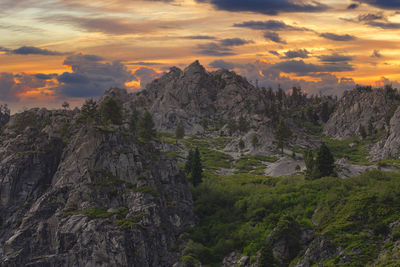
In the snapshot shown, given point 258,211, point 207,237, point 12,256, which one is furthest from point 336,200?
point 12,256

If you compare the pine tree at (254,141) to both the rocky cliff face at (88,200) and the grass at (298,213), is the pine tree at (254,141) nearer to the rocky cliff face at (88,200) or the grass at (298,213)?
the grass at (298,213)

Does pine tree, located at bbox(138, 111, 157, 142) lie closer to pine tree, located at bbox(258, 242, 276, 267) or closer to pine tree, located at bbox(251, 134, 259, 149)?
pine tree, located at bbox(251, 134, 259, 149)

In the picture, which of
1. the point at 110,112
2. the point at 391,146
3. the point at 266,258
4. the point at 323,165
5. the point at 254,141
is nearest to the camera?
the point at 266,258

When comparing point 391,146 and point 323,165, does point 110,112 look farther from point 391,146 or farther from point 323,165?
point 391,146

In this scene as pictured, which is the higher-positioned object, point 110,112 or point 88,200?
point 110,112

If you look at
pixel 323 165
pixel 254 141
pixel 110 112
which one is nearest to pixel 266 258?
pixel 323 165

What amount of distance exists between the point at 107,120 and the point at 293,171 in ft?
209

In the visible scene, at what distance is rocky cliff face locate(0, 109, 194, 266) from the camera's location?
3174 inches

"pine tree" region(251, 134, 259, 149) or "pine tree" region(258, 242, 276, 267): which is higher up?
"pine tree" region(258, 242, 276, 267)

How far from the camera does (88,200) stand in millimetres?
90188

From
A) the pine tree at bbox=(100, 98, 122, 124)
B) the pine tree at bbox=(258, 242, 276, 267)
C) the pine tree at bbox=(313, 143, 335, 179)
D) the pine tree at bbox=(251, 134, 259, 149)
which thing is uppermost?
the pine tree at bbox=(100, 98, 122, 124)

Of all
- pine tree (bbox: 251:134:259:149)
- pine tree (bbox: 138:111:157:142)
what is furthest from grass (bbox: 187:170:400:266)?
pine tree (bbox: 251:134:259:149)

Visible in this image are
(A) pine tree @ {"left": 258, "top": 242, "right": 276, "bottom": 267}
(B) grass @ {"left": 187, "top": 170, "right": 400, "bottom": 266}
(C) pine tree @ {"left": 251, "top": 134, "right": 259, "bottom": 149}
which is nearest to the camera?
(B) grass @ {"left": 187, "top": 170, "right": 400, "bottom": 266}

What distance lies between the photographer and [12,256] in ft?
271
